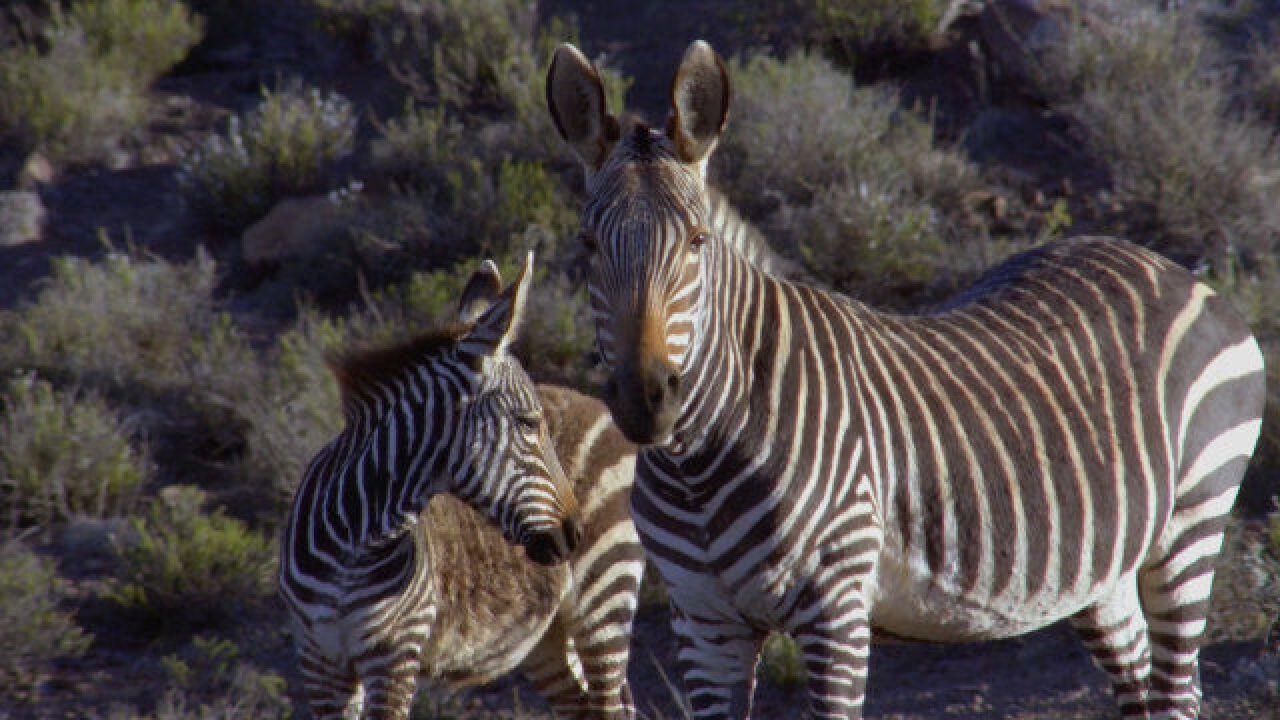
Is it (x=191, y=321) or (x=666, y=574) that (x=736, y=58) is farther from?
(x=666, y=574)

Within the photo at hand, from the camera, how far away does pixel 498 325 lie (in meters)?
5.13

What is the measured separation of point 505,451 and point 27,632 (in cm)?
378

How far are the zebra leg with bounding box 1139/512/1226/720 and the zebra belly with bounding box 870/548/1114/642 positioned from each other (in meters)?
0.38

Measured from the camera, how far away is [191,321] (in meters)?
10.3

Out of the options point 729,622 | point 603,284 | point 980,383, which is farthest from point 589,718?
point 603,284

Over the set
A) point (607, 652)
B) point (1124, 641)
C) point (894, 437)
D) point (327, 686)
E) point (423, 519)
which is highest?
point (894, 437)

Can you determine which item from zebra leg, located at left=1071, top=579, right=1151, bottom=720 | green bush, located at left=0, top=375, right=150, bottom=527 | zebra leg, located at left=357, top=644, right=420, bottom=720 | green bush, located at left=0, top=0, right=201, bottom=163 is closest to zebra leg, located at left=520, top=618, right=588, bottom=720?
zebra leg, located at left=357, top=644, right=420, bottom=720

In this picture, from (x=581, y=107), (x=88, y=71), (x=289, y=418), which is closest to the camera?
(x=581, y=107)

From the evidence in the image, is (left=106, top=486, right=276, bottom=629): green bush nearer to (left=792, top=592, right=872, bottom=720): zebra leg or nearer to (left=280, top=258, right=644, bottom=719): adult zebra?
(left=280, top=258, right=644, bottom=719): adult zebra

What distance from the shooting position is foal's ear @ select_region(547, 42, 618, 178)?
3980 mm

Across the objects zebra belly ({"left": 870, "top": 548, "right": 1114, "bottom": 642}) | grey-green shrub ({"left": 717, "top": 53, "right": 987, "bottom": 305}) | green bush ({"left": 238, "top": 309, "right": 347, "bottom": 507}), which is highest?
zebra belly ({"left": 870, "top": 548, "right": 1114, "bottom": 642})

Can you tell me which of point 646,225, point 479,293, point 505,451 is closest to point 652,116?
point 479,293

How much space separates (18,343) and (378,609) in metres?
5.90

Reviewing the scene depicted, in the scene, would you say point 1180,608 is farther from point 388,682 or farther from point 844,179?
point 844,179
